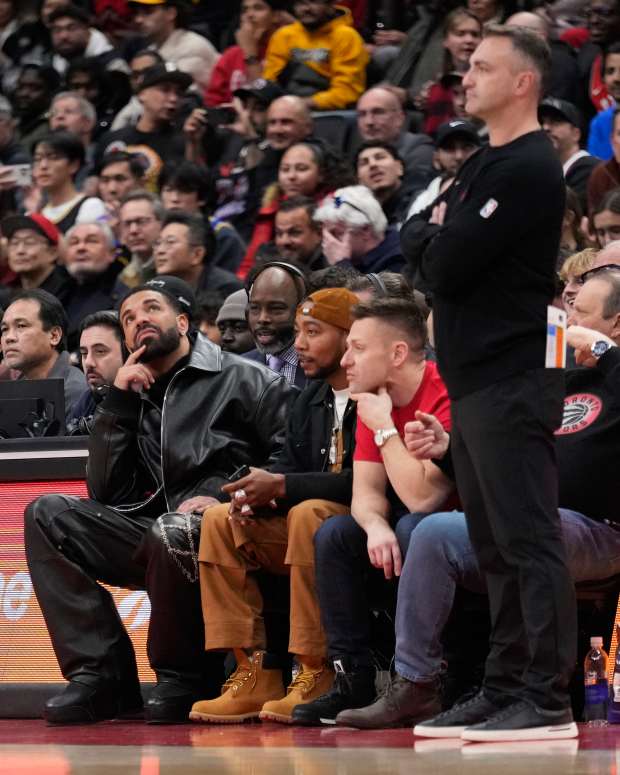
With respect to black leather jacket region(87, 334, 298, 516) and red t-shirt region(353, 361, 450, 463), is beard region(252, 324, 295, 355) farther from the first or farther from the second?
red t-shirt region(353, 361, 450, 463)

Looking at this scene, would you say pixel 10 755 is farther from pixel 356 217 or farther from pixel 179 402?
pixel 356 217

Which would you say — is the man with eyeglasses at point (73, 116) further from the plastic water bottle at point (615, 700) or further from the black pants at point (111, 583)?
the plastic water bottle at point (615, 700)

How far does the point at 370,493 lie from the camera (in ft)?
17.5

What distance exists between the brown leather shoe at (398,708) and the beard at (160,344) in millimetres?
1839

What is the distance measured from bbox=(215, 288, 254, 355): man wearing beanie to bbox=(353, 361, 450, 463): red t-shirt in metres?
2.73

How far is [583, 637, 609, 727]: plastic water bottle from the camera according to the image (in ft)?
A: 17.1

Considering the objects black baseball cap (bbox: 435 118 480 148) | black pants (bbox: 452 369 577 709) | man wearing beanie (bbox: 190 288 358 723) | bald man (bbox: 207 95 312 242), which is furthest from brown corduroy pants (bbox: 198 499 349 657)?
bald man (bbox: 207 95 312 242)

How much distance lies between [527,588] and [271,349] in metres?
3.25

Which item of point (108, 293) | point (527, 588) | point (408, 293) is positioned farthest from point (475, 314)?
point (108, 293)

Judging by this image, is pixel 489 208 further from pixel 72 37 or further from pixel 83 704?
pixel 72 37

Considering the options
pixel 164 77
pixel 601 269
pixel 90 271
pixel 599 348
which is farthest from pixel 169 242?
pixel 599 348

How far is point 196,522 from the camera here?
5699mm

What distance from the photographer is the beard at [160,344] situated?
20.4ft

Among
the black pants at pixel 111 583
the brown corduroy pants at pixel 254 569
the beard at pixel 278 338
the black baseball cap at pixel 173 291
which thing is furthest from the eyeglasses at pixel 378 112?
the brown corduroy pants at pixel 254 569
